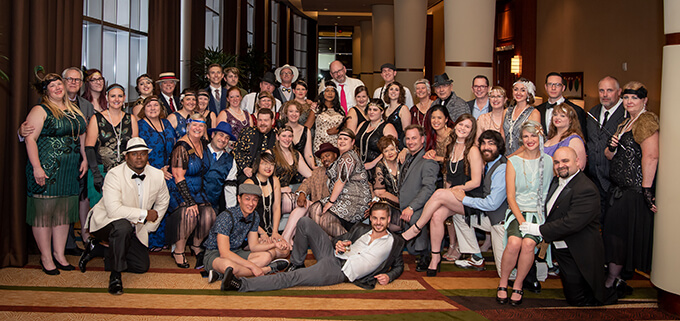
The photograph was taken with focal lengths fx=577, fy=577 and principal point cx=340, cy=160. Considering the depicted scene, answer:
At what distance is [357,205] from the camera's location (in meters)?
5.19

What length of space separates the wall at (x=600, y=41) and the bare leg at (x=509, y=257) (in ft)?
18.4

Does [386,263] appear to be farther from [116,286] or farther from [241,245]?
[116,286]

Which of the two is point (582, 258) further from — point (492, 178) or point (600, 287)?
point (492, 178)

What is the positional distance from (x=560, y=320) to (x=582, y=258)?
1.71 feet

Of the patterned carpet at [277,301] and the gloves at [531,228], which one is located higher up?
the gloves at [531,228]

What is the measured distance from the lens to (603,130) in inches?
195

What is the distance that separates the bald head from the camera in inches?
163

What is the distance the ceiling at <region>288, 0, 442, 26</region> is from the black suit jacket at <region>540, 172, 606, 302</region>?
15.5 metres

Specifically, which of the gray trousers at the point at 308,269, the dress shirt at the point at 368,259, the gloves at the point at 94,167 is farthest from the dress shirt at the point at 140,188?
the dress shirt at the point at 368,259

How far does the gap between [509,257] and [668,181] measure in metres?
1.21

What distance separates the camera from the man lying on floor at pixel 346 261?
4.37 meters

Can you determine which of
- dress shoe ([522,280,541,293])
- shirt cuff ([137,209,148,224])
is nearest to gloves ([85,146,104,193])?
shirt cuff ([137,209,148,224])

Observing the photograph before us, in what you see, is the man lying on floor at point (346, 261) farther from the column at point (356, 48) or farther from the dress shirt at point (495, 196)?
the column at point (356, 48)

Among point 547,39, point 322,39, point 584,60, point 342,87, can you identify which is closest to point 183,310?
point 342,87
